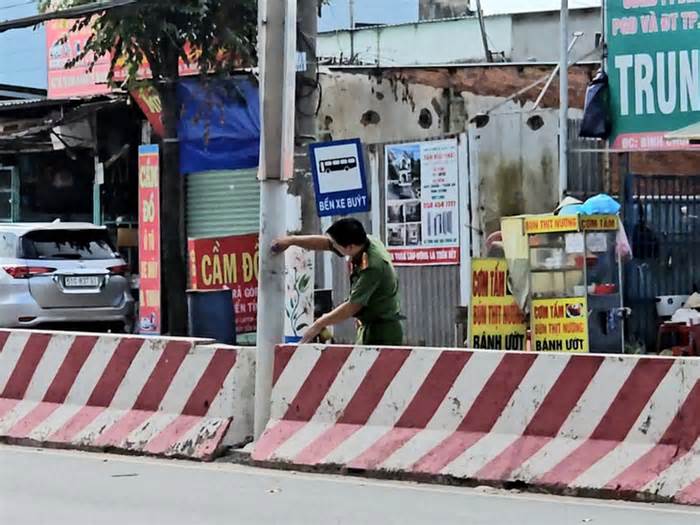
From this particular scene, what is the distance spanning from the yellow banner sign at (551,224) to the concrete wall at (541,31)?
41.4 feet

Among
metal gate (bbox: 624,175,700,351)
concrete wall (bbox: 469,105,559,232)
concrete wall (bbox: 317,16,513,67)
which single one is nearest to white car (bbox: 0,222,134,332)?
concrete wall (bbox: 469,105,559,232)

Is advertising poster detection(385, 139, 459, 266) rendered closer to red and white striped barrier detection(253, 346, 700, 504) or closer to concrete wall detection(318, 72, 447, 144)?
concrete wall detection(318, 72, 447, 144)

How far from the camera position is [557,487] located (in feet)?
24.8

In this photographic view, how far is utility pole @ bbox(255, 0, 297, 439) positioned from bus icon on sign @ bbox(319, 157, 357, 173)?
1175mm

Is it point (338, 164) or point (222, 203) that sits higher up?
point (222, 203)

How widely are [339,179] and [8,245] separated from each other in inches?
259

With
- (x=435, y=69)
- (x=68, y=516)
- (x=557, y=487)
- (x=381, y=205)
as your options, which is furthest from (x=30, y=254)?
(x=557, y=487)

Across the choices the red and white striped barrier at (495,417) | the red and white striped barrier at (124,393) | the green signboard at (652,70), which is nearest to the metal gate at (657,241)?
the green signboard at (652,70)

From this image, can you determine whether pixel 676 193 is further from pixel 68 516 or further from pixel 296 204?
pixel 68 516

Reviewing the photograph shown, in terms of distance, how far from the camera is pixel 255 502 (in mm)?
7527

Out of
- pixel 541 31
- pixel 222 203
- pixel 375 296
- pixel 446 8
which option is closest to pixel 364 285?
pixel 375 296

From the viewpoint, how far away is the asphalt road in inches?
275

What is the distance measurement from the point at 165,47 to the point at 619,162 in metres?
6.29

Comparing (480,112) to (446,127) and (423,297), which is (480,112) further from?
(423,297)
